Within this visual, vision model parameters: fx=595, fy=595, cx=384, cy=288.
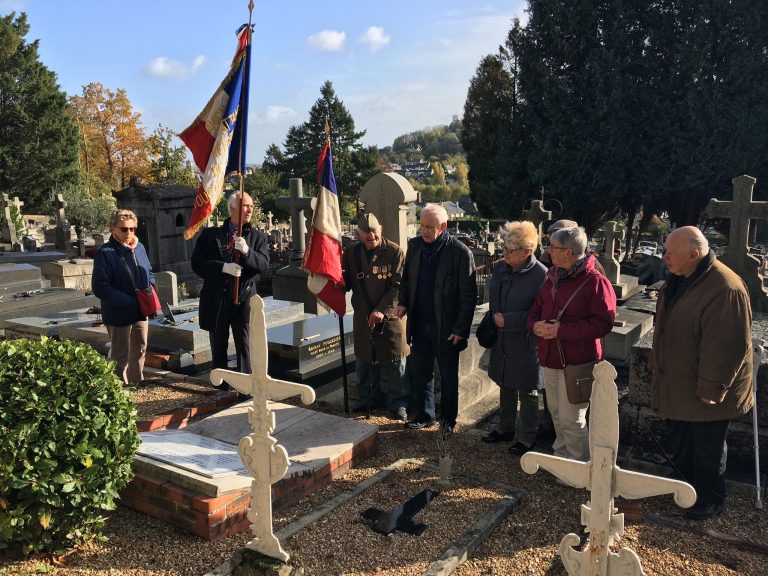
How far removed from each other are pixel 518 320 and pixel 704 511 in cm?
176

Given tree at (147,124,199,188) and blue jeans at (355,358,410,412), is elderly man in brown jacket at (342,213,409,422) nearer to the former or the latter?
blue jeans at (355,358,410,412)

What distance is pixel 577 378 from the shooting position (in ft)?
13.5

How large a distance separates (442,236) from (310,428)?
6.28 feet

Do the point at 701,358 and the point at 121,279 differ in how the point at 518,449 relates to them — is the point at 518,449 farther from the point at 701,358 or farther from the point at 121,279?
the point at 121,279

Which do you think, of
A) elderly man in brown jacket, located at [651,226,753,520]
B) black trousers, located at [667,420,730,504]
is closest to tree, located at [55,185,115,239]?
elderly man in brown jacket, located at [651,226,753,520]

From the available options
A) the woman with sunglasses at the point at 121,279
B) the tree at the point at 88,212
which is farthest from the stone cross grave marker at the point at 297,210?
the tree at the point at 88,212

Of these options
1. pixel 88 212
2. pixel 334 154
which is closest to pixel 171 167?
pixel 88 212

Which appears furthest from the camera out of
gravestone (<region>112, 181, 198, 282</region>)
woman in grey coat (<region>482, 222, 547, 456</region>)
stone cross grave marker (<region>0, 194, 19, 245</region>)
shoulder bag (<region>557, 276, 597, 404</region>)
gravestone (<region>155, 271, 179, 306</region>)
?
stone cross grave marker (<region>0, 194, 19, 245</region>)

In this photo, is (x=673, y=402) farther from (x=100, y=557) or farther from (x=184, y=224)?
(x=184, y=224)

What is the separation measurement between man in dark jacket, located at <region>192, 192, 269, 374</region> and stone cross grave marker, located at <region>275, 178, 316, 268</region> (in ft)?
22.5

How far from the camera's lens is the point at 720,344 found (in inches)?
143

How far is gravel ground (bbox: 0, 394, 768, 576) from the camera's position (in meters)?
3.23

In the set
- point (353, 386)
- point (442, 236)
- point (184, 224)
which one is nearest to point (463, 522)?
point (442, 236)

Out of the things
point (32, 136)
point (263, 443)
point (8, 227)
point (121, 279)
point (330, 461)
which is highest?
point (32, 136)
